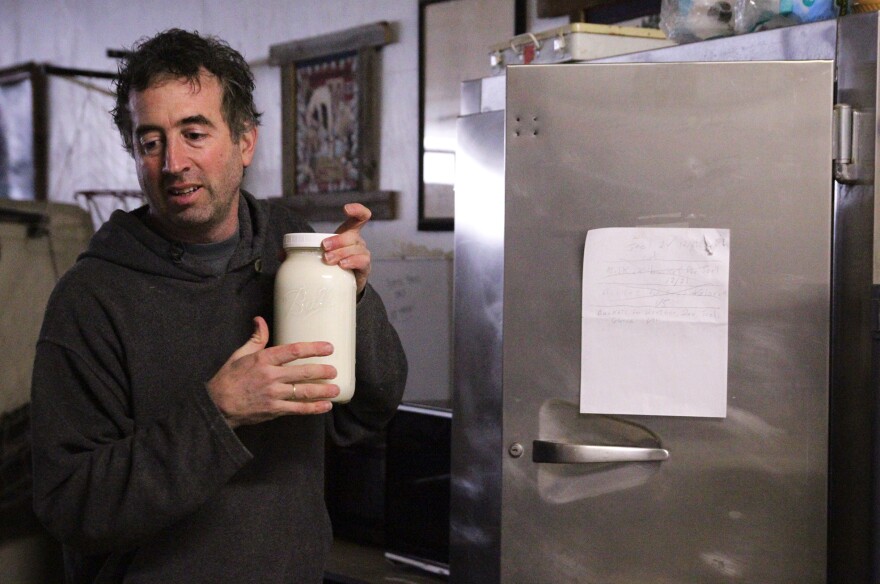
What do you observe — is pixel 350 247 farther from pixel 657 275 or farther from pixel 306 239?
pixel 657 275

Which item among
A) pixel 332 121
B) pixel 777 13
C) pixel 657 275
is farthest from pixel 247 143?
pixel 332 121

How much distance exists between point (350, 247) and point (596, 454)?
0.67 m

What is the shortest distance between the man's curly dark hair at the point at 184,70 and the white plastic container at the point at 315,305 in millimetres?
303

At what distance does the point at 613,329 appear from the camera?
5.21ft

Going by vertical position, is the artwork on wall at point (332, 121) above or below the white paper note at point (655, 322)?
above

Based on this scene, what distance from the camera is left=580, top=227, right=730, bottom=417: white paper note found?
1555mm

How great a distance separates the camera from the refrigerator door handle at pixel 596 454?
61.9 inches

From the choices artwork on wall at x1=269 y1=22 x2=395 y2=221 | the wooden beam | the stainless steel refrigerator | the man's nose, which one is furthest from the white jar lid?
the wooden beam

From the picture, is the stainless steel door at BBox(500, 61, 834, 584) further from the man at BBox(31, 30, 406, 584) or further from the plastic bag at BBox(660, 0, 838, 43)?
the man at BBox(31, 30, 406, 584)

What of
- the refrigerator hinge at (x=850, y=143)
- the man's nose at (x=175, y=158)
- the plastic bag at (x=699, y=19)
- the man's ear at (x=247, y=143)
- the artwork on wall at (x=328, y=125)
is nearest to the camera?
the man's nose at (x=175, y=158)

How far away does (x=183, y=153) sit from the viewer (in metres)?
1.25

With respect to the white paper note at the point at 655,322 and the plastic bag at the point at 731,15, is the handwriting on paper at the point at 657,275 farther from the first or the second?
the plastic bag at the point at 731,15

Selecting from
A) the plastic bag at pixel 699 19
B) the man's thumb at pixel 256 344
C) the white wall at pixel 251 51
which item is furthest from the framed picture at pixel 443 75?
the man's thumb at pixel 256 344

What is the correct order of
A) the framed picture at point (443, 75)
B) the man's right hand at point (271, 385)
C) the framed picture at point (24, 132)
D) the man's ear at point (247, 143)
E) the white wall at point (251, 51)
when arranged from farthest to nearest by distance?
the framed picture at point (24, 132), the white wall at point (251, 51), the framed picture at point (443, 75), the man's ear at point (247, 143), the man's right hand at point (271, 385)
